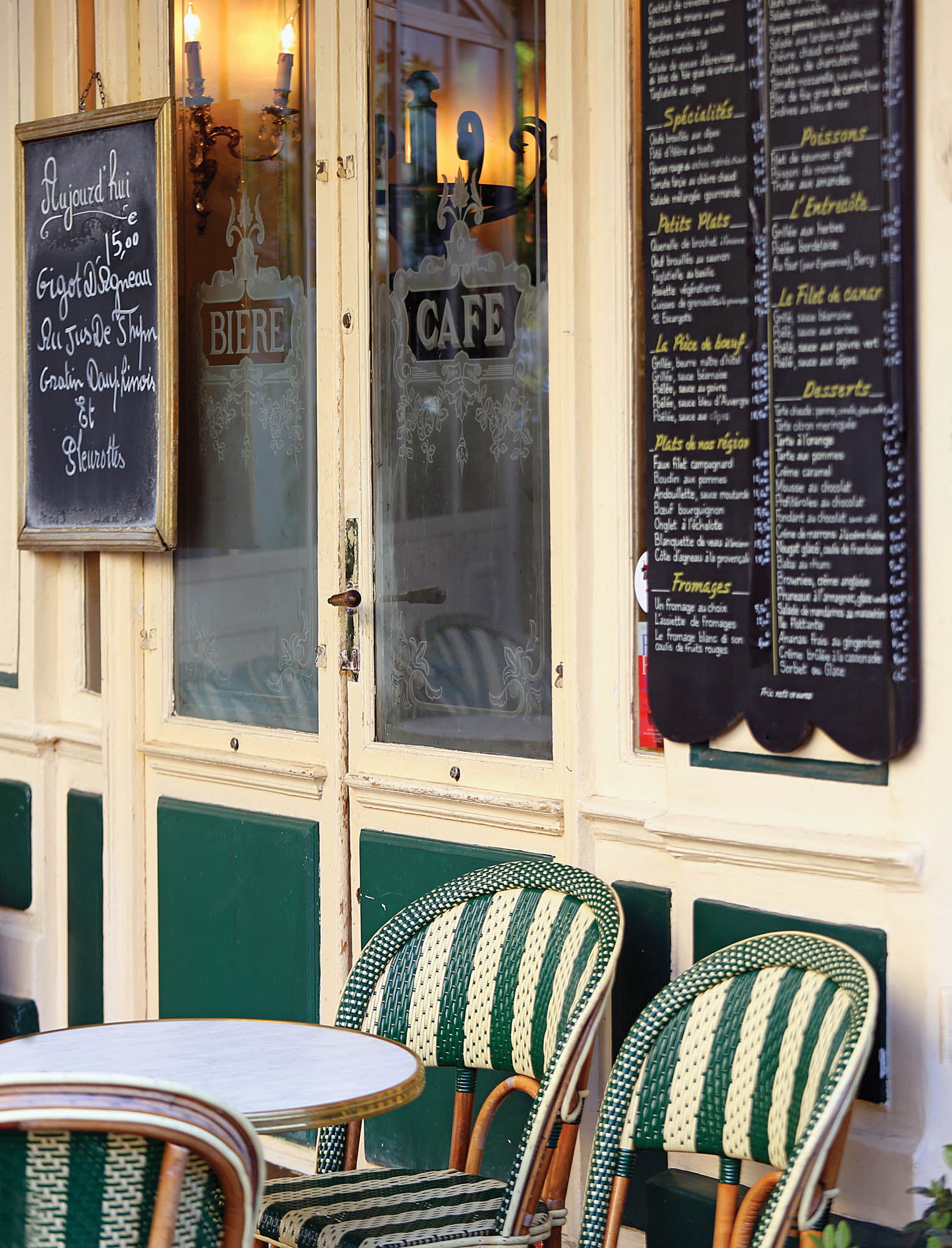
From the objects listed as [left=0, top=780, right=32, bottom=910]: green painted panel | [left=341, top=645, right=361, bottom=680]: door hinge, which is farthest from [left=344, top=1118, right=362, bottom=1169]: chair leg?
[left=0, top=780, right=32, bottom=910]: green painted panel

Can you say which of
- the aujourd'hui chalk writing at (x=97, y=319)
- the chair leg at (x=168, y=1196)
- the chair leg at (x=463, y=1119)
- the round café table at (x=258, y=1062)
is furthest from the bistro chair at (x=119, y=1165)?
the aujourd'hui chalk writing at (x=97, y=319)

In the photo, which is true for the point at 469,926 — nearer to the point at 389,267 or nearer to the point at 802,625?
the point at 802,625

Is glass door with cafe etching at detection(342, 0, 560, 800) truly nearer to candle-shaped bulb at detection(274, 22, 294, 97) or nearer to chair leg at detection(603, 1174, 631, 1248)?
candle-shaped bulb at detection(274, 22, 294, 97)

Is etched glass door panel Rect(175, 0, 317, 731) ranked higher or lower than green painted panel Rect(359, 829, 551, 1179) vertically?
higher

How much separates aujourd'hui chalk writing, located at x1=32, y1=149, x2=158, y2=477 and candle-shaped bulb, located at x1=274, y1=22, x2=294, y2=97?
20.1 inches

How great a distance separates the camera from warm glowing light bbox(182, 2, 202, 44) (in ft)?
13.5

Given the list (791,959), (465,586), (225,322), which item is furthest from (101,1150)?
(225,322)

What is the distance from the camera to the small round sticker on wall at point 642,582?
123 inches

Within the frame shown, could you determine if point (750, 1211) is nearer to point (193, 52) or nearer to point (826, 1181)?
point (826, 1181)

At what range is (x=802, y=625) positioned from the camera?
2.73 m

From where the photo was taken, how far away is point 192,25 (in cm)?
413

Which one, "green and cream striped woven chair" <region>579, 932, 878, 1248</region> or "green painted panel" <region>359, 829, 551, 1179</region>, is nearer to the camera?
"green and cream striped woven chair" <region>579, 932, 878, 1248</region>

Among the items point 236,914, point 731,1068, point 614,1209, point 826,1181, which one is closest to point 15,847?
point 236,914

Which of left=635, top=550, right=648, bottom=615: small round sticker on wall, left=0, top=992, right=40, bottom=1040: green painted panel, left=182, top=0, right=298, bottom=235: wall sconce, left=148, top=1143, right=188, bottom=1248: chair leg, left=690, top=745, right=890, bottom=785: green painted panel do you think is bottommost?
left=0, top=992, right=40, bottom=1040: green painted panel
